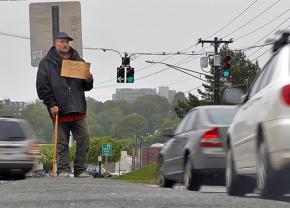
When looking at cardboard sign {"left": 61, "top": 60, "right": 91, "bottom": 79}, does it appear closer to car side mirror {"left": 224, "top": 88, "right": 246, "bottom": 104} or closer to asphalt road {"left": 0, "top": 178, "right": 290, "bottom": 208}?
car side mirror {"left": 224, "top": 88, "right": 246, "bottom": 104}

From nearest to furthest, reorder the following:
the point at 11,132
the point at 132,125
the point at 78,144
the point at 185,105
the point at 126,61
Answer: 1. the point at 78,144
2. the point at 11,132
3. the point at 126,61
4. the point at 185,105
5. the point at 132,125

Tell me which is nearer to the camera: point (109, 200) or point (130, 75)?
point (109, 200)

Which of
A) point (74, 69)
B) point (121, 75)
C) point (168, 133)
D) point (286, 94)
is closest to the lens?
point (286, 94)

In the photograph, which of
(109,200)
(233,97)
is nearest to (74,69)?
(233,97)

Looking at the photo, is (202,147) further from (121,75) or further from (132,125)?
(132,125)

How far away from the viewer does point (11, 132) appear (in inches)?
685

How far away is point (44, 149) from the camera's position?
161 meters

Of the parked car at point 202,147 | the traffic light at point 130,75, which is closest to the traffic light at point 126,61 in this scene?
the traffic light at point 130,75

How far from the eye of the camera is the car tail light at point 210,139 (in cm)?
1141

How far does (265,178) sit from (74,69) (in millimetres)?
4228

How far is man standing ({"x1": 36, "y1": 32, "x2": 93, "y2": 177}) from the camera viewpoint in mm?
11969

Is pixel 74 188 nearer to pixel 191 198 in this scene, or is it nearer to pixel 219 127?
pixel 191 198

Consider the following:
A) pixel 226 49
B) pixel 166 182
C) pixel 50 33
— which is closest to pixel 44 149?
pixel 226 49

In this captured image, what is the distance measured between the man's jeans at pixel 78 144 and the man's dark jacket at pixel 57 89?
0.76 feet
